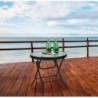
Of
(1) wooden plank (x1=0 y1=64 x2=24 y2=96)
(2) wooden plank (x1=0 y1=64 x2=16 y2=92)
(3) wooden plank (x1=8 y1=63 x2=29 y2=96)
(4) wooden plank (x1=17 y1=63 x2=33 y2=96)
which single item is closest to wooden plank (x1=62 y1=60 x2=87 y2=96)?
(4) wooden plank (x1=17 y1=63 x2=33 y2=96)

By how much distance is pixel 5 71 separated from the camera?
16.9 feet

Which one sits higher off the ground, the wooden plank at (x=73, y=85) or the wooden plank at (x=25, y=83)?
the wooden plank at (x=25, y=83)

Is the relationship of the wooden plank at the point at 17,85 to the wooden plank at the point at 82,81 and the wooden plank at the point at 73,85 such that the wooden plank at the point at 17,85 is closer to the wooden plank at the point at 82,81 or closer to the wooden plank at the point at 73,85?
the wooden plank at the point at 73,85

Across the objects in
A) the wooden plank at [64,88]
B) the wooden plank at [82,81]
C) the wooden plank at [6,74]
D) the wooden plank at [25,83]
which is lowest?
the wooden plank at [82,81]

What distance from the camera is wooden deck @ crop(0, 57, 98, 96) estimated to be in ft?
11.5

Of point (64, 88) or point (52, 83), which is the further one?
point (52, 83)

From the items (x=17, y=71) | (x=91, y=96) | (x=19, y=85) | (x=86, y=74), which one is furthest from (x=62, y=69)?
(x=91, y=96)

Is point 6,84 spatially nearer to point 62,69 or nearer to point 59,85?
point 59,85

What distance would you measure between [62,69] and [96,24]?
1253 cm

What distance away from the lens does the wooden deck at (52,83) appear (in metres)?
3.50

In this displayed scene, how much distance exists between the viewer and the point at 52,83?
4078mm

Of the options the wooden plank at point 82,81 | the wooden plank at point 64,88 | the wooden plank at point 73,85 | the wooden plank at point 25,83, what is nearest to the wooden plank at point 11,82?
the wooden plank at point 25,83

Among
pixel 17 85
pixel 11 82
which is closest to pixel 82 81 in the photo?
pixel 17 85

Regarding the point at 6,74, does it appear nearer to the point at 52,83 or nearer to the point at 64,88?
the point at 52,83
